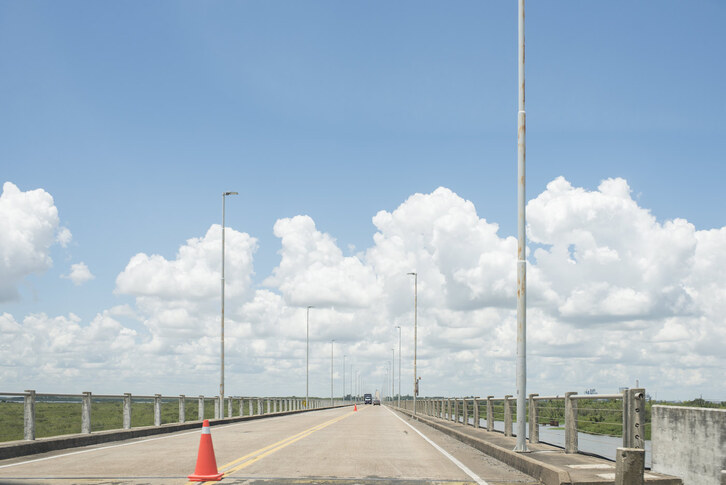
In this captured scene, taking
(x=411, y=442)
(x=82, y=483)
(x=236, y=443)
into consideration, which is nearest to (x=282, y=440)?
(x=236, y=443)

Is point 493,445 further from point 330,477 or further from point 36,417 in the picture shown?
point 36,417

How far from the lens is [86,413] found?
19.0m

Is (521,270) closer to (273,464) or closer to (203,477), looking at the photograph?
(273,464)

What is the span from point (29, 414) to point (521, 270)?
10931mm

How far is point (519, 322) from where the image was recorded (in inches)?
625

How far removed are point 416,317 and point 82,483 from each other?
46.9 m

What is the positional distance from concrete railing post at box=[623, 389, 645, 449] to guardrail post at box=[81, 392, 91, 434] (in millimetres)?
13299

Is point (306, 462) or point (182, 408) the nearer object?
point (306, 462)

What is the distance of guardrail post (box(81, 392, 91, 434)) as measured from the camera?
18922 millimetres

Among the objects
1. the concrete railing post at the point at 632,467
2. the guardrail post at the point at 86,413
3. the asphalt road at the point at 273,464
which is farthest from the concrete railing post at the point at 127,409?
the concrete railing post at the point at 632,467

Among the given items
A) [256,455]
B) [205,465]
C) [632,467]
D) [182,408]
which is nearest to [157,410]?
[182,408]

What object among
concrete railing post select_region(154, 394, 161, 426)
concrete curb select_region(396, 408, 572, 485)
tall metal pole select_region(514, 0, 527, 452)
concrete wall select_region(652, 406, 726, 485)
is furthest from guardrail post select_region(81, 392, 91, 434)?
concrete wall select_region(652, 406, 726, 485)

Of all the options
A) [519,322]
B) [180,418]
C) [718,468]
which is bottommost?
[180,418]

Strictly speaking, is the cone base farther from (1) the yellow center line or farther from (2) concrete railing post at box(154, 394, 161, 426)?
(2) concrete railing post at box(154, 394, 161, 426)
